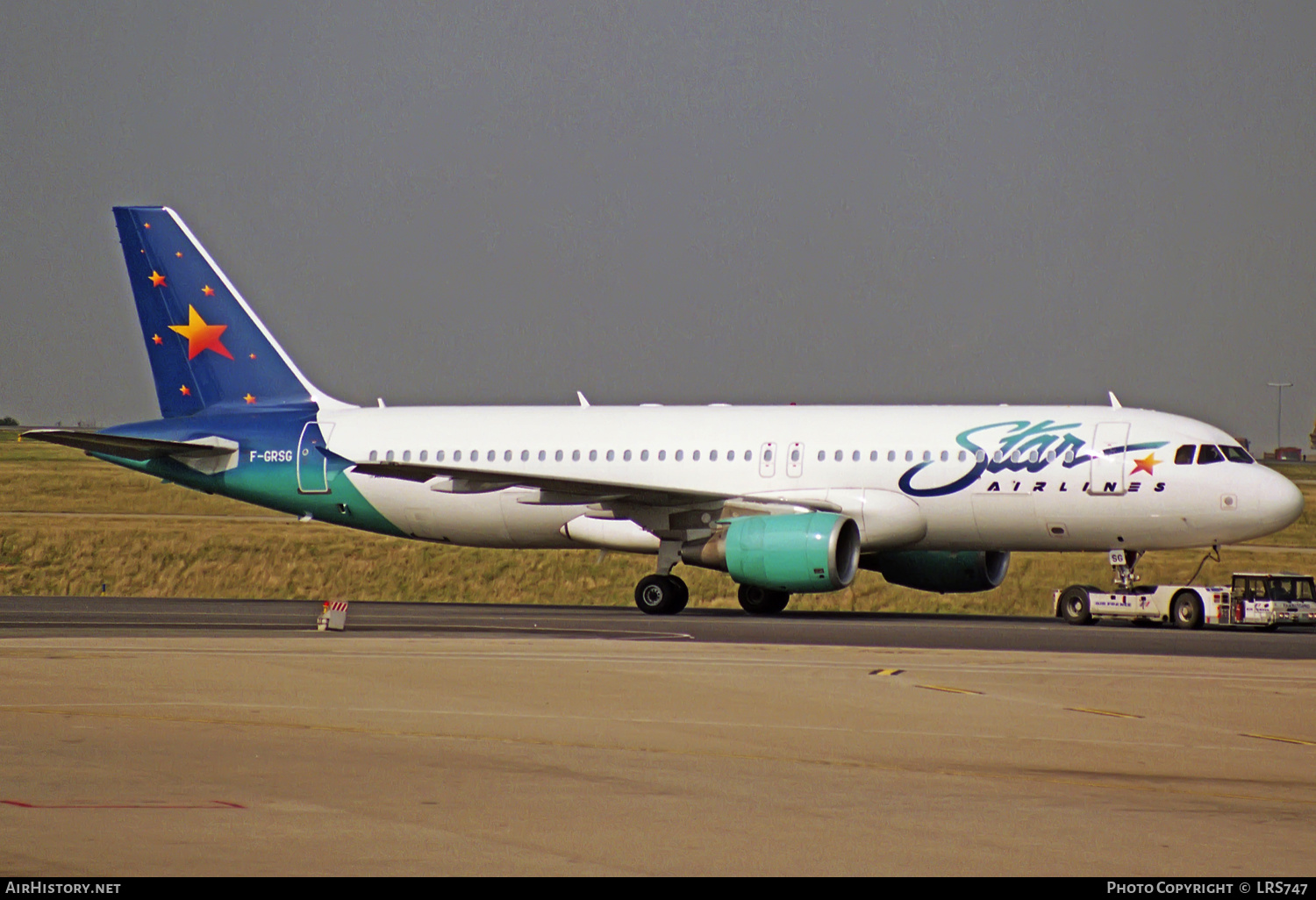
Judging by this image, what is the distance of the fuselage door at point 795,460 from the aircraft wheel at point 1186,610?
7.84 m

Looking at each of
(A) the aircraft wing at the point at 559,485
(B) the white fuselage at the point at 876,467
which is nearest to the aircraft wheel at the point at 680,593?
(A) the aircraft wing at the point at 559,485

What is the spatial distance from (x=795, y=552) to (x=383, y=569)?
20.3m

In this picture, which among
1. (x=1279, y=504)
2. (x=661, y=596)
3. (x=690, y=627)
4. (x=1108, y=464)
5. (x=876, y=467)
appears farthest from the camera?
(x=661, y=596)

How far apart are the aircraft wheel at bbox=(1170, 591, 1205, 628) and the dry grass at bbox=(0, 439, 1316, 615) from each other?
33.7ft

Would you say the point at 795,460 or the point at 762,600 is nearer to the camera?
the point at 795,460

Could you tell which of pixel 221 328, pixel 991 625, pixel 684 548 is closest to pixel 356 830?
pixel 991 625

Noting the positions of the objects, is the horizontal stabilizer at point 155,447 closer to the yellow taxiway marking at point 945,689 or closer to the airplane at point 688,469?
the airplane at point 688,469

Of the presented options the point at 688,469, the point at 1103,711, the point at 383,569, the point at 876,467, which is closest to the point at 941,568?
the point at 876,467

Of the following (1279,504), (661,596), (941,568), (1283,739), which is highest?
(1279,504)

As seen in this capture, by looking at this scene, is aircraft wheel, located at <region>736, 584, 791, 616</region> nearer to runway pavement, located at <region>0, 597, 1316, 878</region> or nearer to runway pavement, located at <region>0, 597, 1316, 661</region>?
runway pavement, located at <region>0, 597, 1316, 661</region>

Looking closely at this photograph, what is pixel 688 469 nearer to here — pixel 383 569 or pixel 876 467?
pixel 876 467

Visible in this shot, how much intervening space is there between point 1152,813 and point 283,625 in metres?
19.7

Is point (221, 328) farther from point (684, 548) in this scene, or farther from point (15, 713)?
point (15, 713)

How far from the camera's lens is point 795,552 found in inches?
1182
